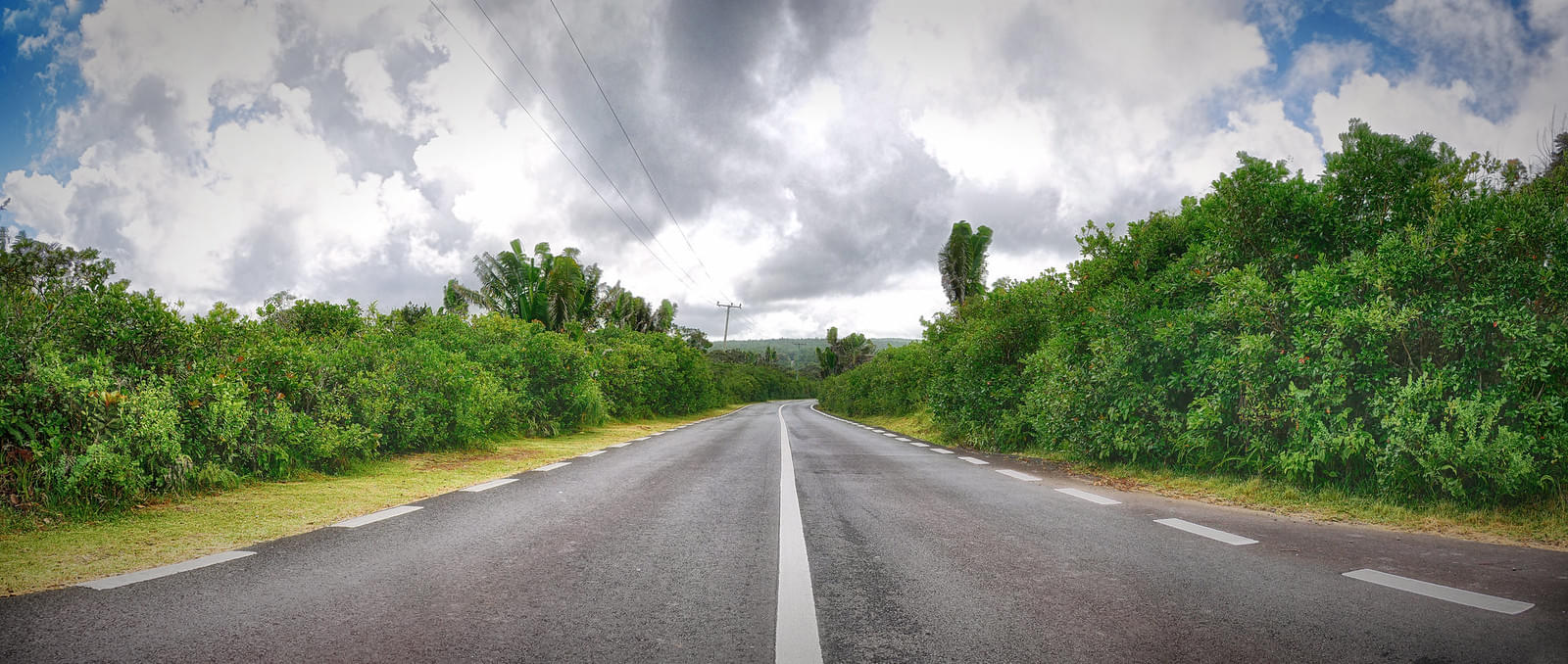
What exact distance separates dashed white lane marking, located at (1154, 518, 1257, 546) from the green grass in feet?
19.5

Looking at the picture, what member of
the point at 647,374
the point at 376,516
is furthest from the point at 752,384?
the point at 376,516

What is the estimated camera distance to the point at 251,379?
20.5 feet

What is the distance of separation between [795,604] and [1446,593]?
296 centimetres

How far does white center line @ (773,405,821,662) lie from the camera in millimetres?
2160

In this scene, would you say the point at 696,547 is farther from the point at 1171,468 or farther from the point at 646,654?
the point at 1171,468

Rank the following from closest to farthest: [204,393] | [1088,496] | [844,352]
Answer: [204,393] → [1088,496] → [844,352]

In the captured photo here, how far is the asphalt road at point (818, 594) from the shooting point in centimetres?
219

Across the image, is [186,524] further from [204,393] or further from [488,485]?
[488,485]

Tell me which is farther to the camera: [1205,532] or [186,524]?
[1205,532]

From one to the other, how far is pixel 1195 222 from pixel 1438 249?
3.60 meters

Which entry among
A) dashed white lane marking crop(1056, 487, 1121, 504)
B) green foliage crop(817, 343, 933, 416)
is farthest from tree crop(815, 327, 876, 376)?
dashed white lane marking crop(1056, 487, 1121, 504)

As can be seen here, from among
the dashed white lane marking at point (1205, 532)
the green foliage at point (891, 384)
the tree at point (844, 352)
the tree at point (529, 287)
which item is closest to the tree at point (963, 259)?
the green foliage at point (891, 384)

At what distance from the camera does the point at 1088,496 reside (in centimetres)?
596

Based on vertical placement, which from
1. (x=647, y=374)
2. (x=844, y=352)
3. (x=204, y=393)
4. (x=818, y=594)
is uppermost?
(x=844, y=352)
